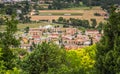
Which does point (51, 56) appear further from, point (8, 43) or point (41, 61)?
point (8, 43)

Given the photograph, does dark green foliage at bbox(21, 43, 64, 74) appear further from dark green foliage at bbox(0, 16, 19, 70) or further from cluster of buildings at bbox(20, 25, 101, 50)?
cluster of buildings at bbox(20, 25, 101, 50)

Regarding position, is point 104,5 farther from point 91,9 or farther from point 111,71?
point 111,71

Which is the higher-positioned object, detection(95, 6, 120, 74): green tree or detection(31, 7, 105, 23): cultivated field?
detection(95, 6, 120, 74): green tree

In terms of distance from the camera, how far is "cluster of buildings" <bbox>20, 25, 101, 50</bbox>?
63584mm

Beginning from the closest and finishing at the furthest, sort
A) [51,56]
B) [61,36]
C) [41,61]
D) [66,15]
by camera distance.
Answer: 1. [41,61]
2. [51,56]
3. [61,36]
4. [66,15]

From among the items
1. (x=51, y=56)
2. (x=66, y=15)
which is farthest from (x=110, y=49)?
(x=66, y=15)

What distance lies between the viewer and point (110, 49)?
1436 centimetres

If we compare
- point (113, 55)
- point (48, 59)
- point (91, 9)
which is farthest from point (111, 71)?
point (91, 9)

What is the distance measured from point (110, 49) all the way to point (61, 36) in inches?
2145

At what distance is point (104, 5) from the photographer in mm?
92500

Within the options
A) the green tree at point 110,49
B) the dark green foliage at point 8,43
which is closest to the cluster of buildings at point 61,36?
the dark green foliage at point 8,43

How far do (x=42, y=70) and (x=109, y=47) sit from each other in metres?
3.65

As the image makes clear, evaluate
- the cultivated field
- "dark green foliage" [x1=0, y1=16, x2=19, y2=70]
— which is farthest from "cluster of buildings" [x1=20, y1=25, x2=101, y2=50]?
"dark green foliage" [x1=0, y1=16, x2=19, y2=70]

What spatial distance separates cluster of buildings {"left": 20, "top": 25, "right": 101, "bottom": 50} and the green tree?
46.0 m
